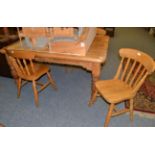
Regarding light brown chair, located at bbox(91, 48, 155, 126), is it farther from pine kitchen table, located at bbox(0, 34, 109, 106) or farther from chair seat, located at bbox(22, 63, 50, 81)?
chair seat, located at bbox(22, 63, 50, 81)

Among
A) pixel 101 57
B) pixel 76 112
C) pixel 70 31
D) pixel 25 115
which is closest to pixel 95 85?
pixel 101 57

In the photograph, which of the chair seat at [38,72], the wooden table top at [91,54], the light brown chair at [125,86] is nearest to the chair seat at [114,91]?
the light brown chair at [125,86]

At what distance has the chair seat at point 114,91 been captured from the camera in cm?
159

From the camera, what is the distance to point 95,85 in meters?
1.82

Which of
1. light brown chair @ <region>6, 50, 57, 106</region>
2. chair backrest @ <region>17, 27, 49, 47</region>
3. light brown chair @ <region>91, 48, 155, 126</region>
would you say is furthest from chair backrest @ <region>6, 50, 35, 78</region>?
light brown chair @ <region>91, 48, 155, 126</region>

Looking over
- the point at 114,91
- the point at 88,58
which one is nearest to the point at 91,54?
the point at 88,58

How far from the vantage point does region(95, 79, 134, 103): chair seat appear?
159 centimetres

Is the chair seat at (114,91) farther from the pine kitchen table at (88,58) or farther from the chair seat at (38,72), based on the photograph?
the chair seat at (38,72)

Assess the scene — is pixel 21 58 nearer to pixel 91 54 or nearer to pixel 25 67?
pixel 25 67

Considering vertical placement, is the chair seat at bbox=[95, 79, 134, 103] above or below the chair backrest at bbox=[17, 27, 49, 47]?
below

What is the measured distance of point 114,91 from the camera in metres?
1.68
